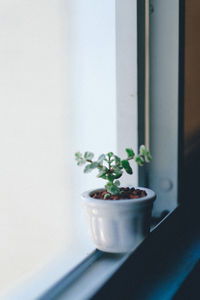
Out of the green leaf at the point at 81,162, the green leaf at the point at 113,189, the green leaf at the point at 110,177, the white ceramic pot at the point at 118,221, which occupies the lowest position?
the white ceramic pot at the point at 118,221

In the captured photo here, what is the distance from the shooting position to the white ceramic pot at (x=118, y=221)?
1.81 feet

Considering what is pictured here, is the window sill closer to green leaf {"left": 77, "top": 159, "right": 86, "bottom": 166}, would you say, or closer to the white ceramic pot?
the white ceramic pot

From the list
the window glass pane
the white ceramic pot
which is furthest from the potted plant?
the window glass pane

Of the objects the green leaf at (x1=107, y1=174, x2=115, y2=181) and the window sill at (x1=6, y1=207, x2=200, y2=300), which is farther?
the green leaf at (x1=107, y1=174, x2=115, y2=181)

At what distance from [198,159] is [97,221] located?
714 mm

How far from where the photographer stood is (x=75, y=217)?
77cm

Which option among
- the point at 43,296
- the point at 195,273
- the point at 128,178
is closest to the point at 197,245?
the point at 195,273

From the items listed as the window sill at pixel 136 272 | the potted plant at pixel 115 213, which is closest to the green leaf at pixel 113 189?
the potted plant at pixel 115 213

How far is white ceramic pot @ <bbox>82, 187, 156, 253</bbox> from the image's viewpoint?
1.81 ft

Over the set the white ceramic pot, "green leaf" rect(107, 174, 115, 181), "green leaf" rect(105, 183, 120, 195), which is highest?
"green leaf" rect(107, 174, 115, 181)

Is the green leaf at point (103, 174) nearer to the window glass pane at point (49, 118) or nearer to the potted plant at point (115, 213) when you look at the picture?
the potted plant at point (115, 213)

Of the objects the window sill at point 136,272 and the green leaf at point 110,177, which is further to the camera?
the green leaf at point 110,177

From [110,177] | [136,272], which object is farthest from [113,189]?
[136,272]

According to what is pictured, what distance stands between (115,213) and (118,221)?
2 centimetres
